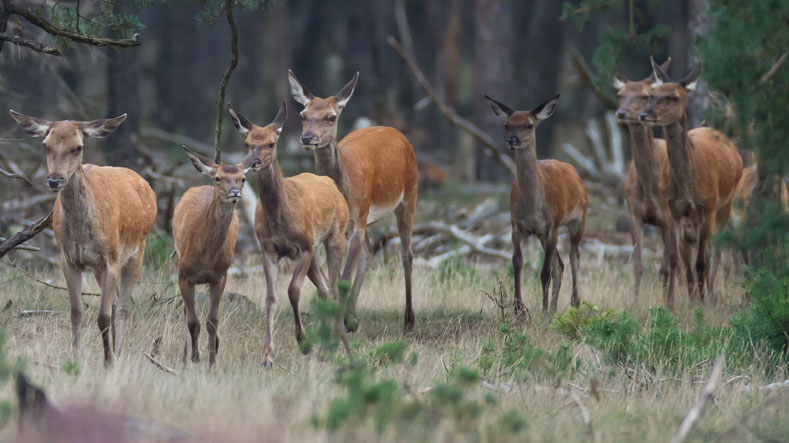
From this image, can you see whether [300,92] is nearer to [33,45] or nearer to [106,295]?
[33,45]

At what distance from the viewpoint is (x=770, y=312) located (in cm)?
785

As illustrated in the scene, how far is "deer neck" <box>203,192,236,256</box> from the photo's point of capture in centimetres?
786

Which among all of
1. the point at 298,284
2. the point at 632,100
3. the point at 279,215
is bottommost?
the point at 298,284

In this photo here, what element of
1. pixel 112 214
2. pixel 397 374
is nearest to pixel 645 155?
pixel 397 374

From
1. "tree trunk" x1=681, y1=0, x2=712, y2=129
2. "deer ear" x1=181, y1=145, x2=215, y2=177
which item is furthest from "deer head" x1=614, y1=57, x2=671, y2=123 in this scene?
"deer ear" x1=181, y1=145, x2=215, y2=177

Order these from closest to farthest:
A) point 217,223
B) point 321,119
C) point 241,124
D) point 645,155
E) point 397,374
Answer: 1. point 397,374
2. point 217,223
3. point 241,124
4. point 321,119
5. point 645,155

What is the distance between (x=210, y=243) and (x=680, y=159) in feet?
17.2

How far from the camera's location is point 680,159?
10.7 meters

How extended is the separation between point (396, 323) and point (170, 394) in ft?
13.7

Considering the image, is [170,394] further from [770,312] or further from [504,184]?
[504,184]

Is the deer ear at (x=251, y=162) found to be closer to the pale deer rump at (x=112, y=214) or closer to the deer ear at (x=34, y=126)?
the pale deer rump at (x=112, y=214)

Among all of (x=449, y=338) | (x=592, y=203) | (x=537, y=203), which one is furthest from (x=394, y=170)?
(x=592, y=203)

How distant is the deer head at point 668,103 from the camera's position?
405 inches

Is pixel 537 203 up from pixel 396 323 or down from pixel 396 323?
up
